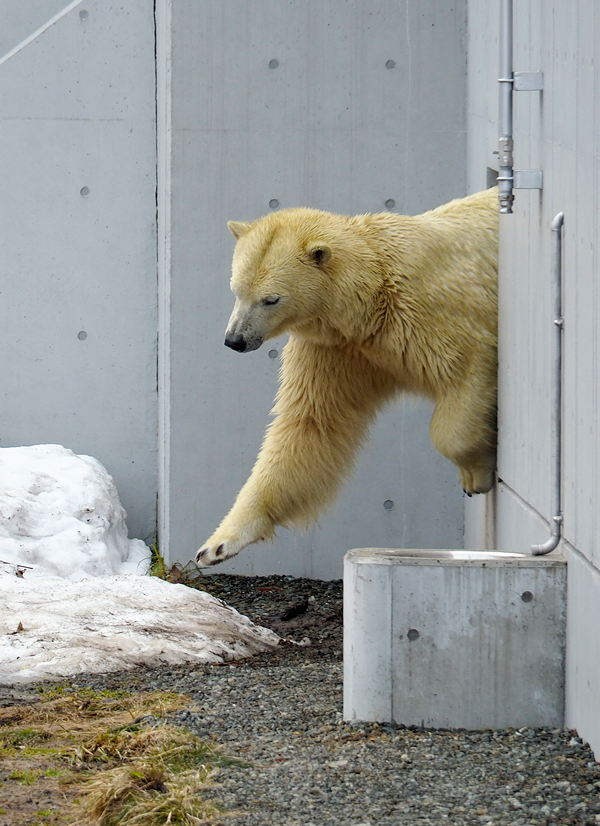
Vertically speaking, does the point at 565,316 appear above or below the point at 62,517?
above

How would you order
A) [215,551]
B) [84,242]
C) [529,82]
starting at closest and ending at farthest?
[529,82]
[215,551]
[84,242]

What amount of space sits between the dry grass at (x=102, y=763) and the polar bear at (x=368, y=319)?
0.95 m

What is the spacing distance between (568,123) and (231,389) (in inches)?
120

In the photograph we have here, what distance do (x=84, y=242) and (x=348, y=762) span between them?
4220 millimetres

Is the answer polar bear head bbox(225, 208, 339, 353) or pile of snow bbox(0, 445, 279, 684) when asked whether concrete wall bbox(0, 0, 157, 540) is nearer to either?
pile of snow bbox(0, 445, 279, 684)

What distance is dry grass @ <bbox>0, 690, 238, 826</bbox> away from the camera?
2.72 metres

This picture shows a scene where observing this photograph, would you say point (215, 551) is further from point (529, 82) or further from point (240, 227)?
point (529, 82)

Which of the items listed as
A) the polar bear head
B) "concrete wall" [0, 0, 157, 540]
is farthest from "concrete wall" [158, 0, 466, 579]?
the polar bear head

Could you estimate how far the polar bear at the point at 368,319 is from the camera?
420cm

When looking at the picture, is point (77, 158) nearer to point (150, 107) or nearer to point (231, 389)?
point (150, 107)

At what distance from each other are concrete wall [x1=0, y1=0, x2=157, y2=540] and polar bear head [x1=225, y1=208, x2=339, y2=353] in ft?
8.22

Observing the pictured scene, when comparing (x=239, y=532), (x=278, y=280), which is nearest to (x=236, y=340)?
(x=278, y=280)

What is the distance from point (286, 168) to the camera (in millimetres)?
5824

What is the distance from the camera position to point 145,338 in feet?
21.8
